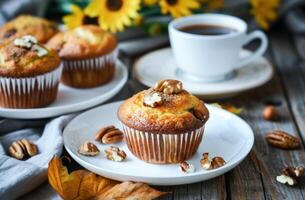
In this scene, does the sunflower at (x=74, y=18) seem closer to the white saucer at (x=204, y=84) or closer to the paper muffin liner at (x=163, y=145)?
the white saucer at (x=204, y=84)

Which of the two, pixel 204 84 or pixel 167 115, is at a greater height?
pixel 167 115

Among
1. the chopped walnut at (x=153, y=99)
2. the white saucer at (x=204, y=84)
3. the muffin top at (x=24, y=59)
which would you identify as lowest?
the white saucer at (x=204, y=84)

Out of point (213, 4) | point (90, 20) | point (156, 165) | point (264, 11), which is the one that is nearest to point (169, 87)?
point (156, 165)

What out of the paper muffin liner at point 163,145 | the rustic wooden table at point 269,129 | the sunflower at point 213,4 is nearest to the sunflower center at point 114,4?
the rustic wooden table at point 269,129

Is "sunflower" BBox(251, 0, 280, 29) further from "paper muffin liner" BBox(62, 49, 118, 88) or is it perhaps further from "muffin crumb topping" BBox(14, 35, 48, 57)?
"muffin crumb topping" BBox(14, 35, 48, 57)

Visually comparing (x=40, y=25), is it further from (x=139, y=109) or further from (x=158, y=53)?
(x=139, y=109)

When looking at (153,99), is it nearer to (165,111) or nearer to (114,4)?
(165,111)

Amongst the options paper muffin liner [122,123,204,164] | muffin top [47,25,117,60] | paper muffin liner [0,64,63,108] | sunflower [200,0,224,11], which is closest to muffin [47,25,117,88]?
muffin top [47,25,117,60]
